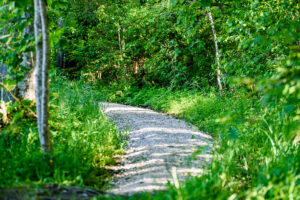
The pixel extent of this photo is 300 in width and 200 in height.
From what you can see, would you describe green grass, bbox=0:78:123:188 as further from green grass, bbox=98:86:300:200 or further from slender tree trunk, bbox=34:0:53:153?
green grass, bbox=98:86:300:200

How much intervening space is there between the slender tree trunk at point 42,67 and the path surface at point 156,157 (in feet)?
3.37

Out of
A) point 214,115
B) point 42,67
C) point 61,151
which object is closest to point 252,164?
point 61,151

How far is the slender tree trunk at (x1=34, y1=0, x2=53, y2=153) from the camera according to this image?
2.68 metres

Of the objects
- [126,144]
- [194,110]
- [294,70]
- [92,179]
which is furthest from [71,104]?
[294,70]

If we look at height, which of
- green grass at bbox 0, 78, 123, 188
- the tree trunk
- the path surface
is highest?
the tree trunk

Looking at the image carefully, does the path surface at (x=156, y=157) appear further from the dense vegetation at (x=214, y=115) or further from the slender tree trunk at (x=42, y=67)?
the slender tree trunk at (x=42, y=67)

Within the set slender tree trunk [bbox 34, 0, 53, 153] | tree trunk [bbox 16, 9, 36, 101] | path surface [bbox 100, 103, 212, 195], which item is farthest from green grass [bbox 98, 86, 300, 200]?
tree trunk [bbox 16, 9, 36, 101]

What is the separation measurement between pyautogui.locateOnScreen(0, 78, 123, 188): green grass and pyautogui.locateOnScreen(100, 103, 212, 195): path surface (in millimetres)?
286

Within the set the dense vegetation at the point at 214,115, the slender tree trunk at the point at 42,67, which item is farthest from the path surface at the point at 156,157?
the slender tree trunk at the point at 42,67

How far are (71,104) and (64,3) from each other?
2.59 metres

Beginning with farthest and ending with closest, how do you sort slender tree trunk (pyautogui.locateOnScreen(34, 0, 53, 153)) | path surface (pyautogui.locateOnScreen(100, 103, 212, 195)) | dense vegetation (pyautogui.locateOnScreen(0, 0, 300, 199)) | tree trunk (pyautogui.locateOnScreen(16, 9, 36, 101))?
tree trunk (pyautogui.locateOnScreen(16, 9, 36, 101)) < path surface (pyautogui.locateOnScreen(100, 103, 212, 195)) < slender tree trunk (pyautogui.locateOnScreen(34, 0, 53, 153)) < dense vegetation (pyautogui.locateOnScreen(0, 0, 300, 199))

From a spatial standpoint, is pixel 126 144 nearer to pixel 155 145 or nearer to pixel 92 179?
pixel 155 145

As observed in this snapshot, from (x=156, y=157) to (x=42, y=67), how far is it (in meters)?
1.90

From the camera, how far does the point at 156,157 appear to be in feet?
11.6
